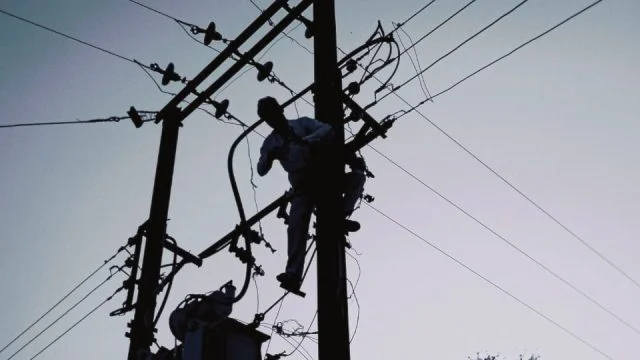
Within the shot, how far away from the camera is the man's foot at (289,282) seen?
5660 mm

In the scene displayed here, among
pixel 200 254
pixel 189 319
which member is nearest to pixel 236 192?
pixel 189 319

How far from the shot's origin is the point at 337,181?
19.1 ft

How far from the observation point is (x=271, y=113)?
546 cm

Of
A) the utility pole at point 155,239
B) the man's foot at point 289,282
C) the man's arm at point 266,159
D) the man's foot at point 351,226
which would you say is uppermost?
the utility pole at point 155,239

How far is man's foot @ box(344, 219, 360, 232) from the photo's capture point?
5.66 m

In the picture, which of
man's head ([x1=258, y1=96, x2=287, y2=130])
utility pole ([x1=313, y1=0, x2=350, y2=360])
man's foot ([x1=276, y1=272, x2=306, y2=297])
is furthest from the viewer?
man's foot ([x1=276, y1=272, x2=306, y2=297])

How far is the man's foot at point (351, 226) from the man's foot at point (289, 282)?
2.35 ft

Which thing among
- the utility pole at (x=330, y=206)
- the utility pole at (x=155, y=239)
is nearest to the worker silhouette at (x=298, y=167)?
the utility pole at (x=330, y=206)

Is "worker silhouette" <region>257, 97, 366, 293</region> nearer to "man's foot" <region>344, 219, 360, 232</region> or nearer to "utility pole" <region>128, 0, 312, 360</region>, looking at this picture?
"man's foot" <region>344, 219, 360, 232</region>

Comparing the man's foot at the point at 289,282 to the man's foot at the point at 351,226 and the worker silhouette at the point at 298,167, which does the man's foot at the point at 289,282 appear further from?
the man's foot at the point at 351,226

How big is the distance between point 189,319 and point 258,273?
6.04 metres

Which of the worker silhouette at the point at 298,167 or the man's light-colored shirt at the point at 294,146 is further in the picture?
the man's light-colored shirt at the point at 294,146

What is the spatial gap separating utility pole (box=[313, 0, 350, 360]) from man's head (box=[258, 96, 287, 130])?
597 millimetres

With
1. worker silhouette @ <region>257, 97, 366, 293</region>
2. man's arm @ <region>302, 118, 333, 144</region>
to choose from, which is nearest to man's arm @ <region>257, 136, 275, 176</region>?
worker silhouette @ <region>257, 97, 366, 293</region>
